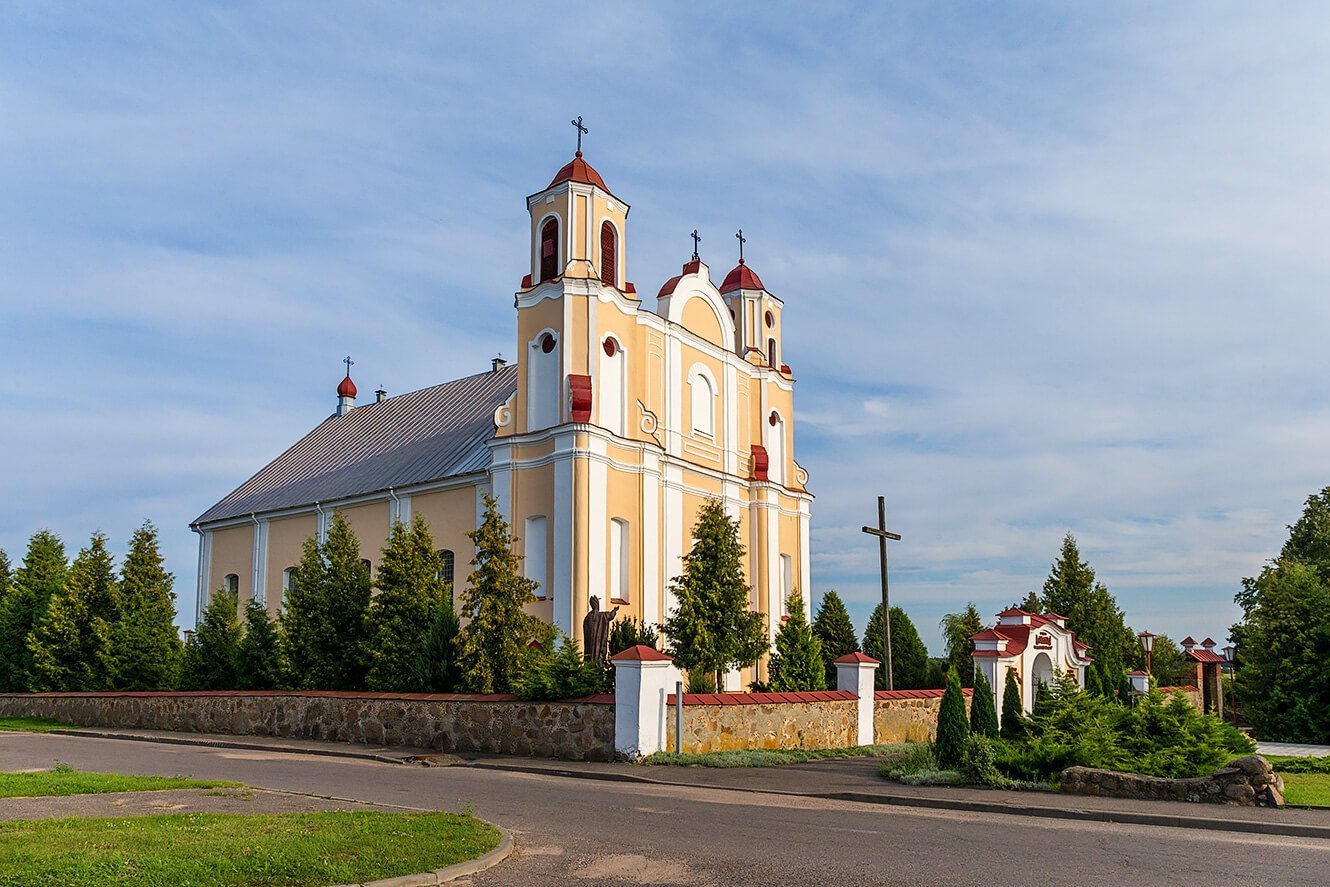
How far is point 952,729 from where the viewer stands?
634 inches

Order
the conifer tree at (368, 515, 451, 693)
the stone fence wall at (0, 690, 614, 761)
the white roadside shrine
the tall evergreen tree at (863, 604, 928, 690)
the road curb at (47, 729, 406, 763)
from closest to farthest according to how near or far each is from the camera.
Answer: the stone fence wall at (0, 690, 614, 761) → the road curb at (47, 729, 406, 763) → the white roadside shrine → the conifer tree at (368, 515, 451, 693) → the tall evergreen tree at (863, 604, 928, 690)

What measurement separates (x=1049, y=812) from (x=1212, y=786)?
204cm

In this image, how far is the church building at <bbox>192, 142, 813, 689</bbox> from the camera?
96.3 feet

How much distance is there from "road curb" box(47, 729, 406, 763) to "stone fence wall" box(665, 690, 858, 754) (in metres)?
5.16

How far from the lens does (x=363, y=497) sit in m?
36.6

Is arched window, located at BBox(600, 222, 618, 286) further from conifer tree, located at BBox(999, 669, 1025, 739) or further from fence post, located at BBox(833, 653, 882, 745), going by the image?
conifer tree, located at BBox(999, 669, 1025, 739)

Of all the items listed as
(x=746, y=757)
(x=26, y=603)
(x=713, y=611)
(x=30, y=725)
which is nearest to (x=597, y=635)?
(x=713, y=611)

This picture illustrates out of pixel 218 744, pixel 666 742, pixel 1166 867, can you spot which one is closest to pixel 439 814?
pixel 1166 867

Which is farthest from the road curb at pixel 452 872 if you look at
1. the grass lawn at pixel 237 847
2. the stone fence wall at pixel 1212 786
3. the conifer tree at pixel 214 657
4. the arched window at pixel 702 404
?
the arched window at pixel 702 404

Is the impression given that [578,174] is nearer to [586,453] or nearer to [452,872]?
[586,453]

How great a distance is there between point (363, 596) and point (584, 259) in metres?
10.7

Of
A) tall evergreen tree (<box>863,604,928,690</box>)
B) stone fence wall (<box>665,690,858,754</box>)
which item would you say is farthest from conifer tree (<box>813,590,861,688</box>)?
stone fence wall (<box>665,690,858,754</box>)

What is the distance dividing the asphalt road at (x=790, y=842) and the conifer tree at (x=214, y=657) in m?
13.6

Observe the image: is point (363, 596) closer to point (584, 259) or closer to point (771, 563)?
point (584, 259)
